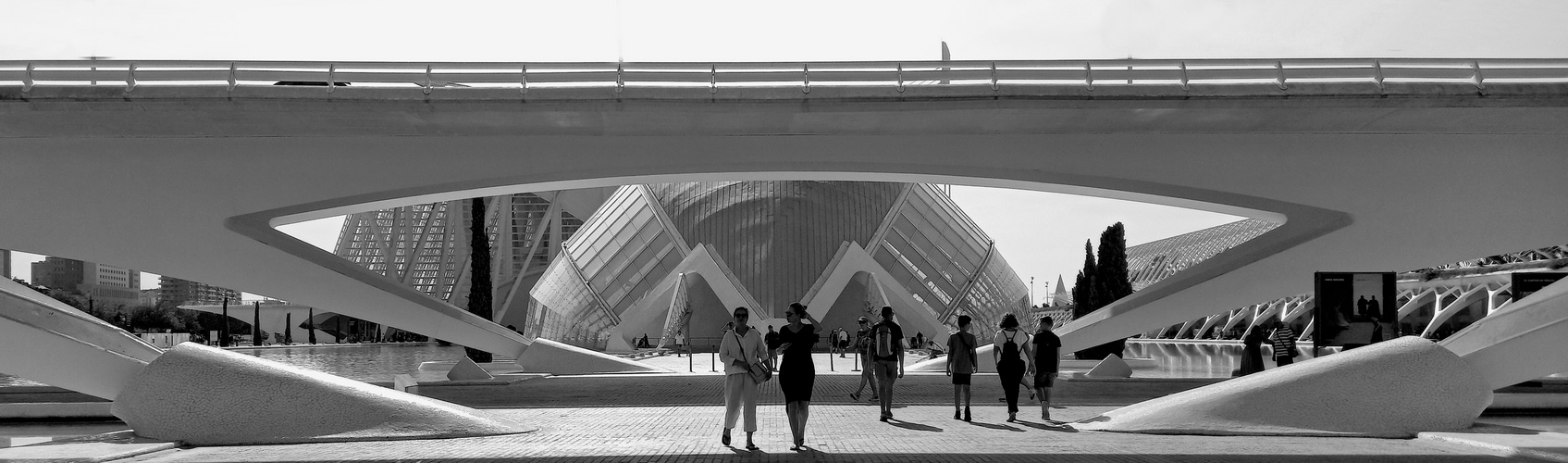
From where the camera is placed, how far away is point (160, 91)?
57.4 ft

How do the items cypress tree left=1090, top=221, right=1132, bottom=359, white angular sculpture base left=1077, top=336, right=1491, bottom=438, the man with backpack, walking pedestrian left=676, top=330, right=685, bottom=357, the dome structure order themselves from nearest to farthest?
white angular sculpture base left=1077, top=336, right=1491, bottom=438 < the man with backpack < cypress tree left=1090, top=221, right=1132, bottom=359 < walking pedestrian left=676, top=330, right=685, bottom=357 < the dome structure

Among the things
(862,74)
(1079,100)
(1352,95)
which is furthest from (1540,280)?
(862,74)

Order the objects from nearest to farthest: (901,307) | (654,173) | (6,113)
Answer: (6,113) → (654,173) → (901,307)

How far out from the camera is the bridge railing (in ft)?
57.6

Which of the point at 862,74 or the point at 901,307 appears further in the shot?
the point at 901,307

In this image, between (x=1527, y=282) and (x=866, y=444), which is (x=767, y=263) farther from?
(x=866, y=444)

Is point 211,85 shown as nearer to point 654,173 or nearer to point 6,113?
point 6,113

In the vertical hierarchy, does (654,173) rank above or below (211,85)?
below

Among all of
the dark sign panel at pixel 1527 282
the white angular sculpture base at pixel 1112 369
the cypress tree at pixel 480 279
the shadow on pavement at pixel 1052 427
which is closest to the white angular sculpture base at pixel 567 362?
the white angular sculpture base at pixel 1112 369

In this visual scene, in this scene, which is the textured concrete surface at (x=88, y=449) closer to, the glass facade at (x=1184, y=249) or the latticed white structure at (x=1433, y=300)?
the latticed white structure at (x=1433, y=300)

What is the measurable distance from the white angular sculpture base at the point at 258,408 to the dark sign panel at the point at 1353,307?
9.40 m

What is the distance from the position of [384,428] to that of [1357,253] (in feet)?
45.9

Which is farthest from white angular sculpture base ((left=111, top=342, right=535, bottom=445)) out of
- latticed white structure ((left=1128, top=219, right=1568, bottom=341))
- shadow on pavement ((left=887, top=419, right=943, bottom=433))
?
latticed white structure ((left=1128, top=219, right=1568, bottom=341))

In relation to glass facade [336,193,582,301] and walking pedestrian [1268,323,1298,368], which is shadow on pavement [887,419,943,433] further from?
glass facade [336,193,582,301]
